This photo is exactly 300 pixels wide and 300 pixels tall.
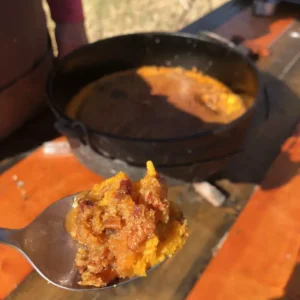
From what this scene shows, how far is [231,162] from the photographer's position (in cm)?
72

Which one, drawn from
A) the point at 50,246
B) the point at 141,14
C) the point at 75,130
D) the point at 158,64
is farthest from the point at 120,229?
the point at 141,14

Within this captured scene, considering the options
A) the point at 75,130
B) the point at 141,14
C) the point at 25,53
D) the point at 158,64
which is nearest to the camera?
the point at 75,130

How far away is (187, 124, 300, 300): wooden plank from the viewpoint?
0.52 m

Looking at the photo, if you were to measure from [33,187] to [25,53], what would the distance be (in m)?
0.23

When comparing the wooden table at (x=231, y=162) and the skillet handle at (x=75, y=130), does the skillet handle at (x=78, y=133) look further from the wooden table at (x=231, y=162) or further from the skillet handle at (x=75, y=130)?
the wooden table at (x=231, y=162)

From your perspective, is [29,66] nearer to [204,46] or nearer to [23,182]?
[23,182]

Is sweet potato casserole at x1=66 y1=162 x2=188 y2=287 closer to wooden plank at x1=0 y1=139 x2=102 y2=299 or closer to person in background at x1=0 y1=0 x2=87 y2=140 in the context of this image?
wooden plank at x1=0 y1=139 x2=102 y2=299

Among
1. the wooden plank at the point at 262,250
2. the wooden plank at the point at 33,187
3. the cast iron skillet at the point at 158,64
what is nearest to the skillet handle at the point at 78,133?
the cast iron skillet at the point at 158,64

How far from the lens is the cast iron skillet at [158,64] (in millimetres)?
553

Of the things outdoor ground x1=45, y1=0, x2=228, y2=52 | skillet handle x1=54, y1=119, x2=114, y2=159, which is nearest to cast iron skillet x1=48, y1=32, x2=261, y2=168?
skillet handle x1=54, y1=119, x2=114, y2=159

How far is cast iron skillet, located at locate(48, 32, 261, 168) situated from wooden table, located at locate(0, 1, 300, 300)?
8 centimetres

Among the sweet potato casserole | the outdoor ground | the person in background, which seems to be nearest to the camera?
the sweet potato casserole

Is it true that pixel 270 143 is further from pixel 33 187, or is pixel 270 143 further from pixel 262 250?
pixel 33 187

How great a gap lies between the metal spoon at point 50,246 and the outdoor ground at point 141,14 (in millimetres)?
1421
